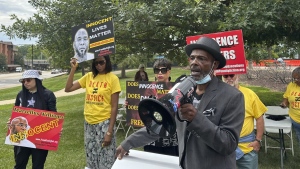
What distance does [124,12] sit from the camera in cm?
591

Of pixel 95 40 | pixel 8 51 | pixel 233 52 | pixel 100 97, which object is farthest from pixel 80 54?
pixel 8 51

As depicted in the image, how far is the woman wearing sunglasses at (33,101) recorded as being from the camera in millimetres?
3914

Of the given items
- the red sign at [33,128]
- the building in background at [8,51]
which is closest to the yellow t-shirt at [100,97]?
the red sign at [33,128]

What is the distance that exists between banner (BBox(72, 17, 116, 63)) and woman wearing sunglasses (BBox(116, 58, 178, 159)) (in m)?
0.75

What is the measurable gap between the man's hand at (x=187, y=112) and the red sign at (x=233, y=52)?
6.91 feet

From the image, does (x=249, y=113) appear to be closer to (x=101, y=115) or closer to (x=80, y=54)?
(x=101, y=115)

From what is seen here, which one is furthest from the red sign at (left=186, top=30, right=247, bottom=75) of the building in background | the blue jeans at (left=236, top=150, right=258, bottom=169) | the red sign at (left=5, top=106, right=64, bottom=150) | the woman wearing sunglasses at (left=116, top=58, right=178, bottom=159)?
the building in background

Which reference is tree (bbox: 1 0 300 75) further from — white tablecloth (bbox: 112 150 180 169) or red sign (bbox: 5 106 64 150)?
white tablecloth (bbox: 112 150 180 169)

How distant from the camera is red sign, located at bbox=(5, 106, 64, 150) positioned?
3.88 metres

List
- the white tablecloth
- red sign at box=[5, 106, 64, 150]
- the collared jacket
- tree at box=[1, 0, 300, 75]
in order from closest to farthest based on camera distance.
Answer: the collared jacket < the white tablecloth < red sign at box=[5, 106, 64, 150] < tree at box=[1, 0, 300, 75]

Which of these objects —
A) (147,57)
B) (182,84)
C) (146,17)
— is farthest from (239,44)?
(147,57)

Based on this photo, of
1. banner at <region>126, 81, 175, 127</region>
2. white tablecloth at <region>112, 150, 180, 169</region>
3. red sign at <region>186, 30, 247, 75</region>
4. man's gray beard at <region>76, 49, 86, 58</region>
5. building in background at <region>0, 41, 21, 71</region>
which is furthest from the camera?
building in background at <region>0, 41, 21, 71</region>

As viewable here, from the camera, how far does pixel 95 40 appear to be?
158 inches

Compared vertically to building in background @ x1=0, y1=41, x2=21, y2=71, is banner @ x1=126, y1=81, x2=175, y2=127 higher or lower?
lower
